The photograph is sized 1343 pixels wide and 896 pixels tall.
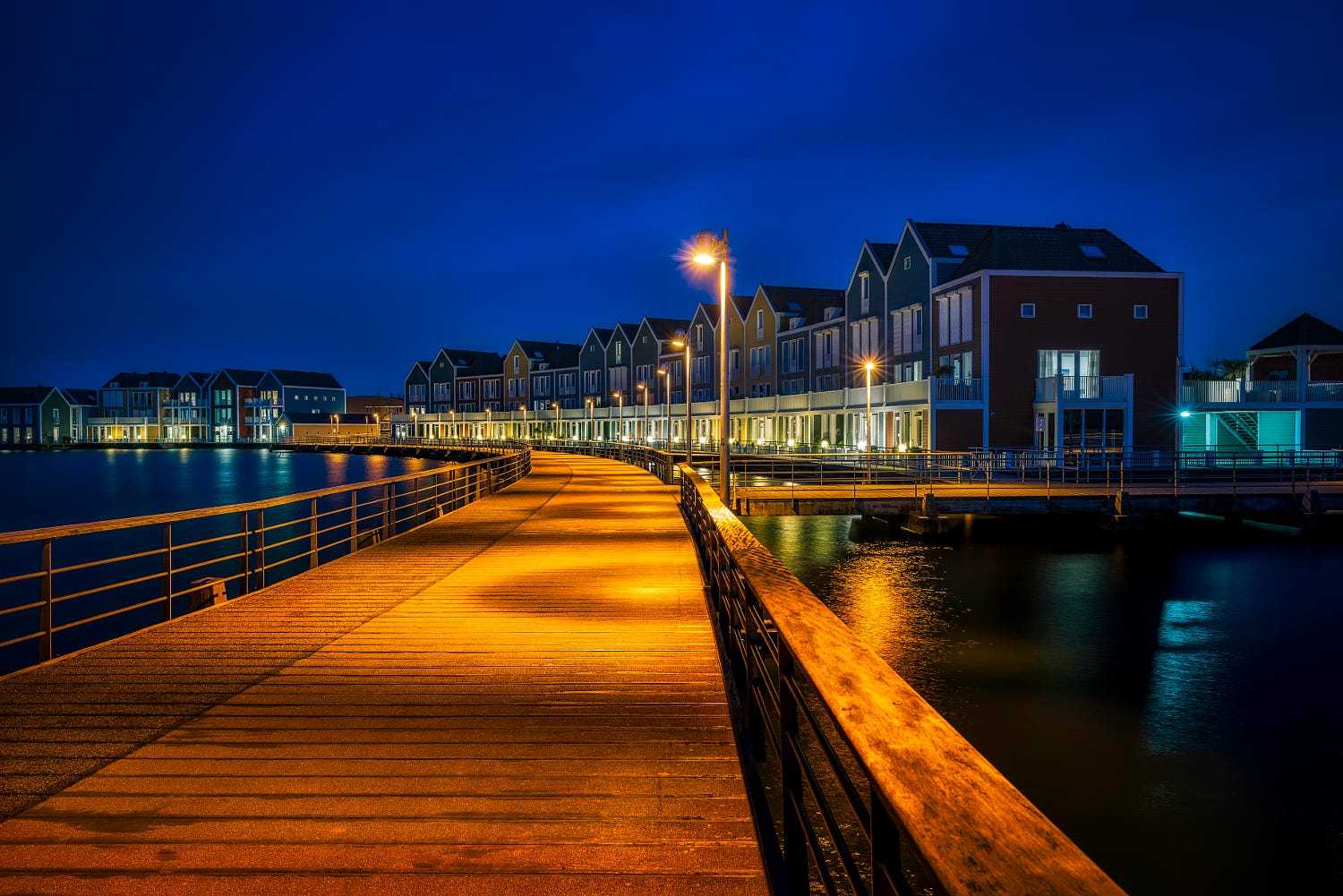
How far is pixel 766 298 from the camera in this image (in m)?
69.7

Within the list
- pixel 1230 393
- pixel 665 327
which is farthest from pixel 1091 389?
pixel 665 327

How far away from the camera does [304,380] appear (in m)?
155

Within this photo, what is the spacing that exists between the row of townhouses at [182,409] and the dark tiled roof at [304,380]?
145mm

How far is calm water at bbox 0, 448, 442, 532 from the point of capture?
60.6 meters

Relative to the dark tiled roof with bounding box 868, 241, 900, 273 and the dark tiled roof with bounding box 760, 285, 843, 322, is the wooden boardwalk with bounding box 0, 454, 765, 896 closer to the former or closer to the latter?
the dark tiled roof with bounding box 868, 241, 900, 273

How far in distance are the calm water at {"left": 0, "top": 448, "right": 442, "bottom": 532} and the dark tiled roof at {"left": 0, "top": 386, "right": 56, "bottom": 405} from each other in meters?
24.5

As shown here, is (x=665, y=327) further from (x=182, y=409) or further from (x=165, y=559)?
(x=182, y=409)

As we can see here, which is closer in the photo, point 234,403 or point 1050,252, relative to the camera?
point 1050,252

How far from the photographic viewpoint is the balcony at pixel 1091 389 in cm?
3969

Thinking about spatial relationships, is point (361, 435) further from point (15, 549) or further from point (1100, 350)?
point (1100, 350)

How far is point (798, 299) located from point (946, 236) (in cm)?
2197

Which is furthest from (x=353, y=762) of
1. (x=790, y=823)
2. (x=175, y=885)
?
(x=790, y=823)

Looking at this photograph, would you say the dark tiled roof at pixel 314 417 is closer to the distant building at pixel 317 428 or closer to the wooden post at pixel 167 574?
the distant building at pixel 317 428

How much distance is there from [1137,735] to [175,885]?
11374mm
